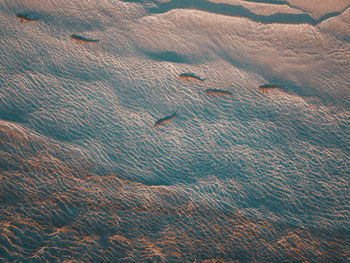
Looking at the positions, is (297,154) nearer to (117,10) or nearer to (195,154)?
(195,154)

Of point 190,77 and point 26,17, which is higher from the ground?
point 26,17

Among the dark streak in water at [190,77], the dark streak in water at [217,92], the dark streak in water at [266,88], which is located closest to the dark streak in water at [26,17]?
the dark streak in water at [190,77]

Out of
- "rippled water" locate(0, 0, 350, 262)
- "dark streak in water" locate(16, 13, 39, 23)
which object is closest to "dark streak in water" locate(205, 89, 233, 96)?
"rippled water" locate(0, 0, 350, 262)

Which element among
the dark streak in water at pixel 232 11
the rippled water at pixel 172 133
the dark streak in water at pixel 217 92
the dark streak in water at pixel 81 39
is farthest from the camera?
the dark streak in water at pixel 232 11

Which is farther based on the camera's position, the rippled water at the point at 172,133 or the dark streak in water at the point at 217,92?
the dark streak in water at the point at 217,92

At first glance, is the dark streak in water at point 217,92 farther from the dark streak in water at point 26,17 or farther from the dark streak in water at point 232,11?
the dark streak in water at point 26,17

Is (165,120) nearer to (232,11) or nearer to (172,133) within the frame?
(172,133)

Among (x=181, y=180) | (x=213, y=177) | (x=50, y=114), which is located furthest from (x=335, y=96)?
(x=50, y=114)

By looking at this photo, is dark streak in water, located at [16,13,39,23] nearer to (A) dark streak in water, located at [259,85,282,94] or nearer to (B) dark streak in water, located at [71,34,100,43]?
(B) dark streak in water, located at [71,34,100,43]

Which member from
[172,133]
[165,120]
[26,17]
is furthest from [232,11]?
[26,17]

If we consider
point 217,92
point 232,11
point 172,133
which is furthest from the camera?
point 232,11
